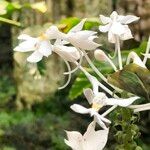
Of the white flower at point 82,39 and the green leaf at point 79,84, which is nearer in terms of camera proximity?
the white flower at point 82,39

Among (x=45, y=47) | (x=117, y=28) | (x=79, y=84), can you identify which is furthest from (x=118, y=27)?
(x=79, y=84)

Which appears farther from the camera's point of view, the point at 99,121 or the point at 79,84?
the point at 79,84

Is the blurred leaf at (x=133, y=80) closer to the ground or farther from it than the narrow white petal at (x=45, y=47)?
closer to the ground

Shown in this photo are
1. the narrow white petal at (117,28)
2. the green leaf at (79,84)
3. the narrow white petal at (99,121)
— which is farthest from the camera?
the green leaf at (79,84)

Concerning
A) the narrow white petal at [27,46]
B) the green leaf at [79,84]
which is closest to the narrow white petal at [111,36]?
the narrow white petal at [27,46]

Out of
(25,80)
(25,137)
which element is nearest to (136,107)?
(25,137)

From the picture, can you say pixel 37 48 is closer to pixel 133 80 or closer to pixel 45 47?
pixel 45 47

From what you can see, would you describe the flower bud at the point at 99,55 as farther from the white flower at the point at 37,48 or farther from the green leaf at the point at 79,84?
the green leaf at the point at 79,84
